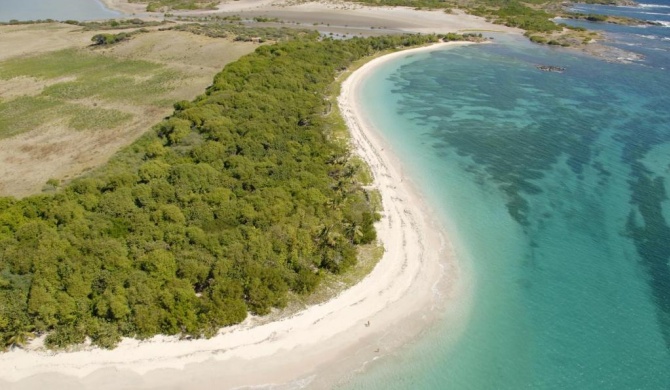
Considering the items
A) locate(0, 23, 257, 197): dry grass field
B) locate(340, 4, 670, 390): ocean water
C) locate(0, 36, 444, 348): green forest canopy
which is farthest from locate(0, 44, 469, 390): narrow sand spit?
locate(0, 23, 257, 197): dry grass field

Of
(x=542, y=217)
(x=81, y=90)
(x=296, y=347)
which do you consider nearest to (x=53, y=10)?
(x=81, y=90)

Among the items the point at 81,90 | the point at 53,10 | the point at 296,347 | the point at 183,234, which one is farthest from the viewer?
the point at 53,10

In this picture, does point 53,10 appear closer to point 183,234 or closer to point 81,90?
point 81,90

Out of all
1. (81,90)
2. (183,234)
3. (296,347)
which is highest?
(81,90)

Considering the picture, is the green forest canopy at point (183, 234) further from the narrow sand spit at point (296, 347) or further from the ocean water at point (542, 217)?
the ocean water at point (542, 217)

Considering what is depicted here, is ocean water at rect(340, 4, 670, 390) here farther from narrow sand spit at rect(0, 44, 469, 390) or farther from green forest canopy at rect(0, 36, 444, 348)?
green forest canopy at rect(0, 36, 444, 348)

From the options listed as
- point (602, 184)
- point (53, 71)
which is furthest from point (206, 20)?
point (602, 184)

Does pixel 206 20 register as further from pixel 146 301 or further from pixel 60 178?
pixel 146 301
